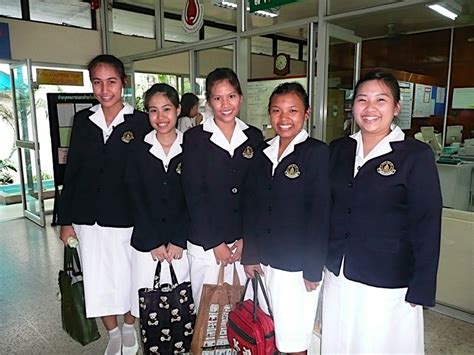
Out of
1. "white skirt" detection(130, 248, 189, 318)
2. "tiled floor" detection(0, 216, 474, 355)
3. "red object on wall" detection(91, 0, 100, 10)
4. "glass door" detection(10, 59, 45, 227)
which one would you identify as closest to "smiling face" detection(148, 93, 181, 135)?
"white skirt" detection(130, 248, 189, 318)

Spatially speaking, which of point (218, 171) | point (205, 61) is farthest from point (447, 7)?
point (218, 171)

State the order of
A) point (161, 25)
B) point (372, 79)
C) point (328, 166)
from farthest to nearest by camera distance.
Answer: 1. point (161, 25)
2. point (328, 166)
3. point (372, 79)

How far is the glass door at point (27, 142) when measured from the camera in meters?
4.98

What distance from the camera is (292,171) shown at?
1.62 metres

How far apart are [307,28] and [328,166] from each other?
2.23 meters

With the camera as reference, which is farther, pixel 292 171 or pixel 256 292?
pixel 256 292

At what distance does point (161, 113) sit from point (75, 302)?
118 cm

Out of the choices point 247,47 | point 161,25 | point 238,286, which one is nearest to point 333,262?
point 238,286

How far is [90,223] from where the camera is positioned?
6.59 ft

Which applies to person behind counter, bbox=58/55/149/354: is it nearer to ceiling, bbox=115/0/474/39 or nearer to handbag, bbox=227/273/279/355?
handbag, bbox=227/273/279/355

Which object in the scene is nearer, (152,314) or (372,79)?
(372,79)

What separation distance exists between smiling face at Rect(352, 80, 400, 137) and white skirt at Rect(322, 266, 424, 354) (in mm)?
591

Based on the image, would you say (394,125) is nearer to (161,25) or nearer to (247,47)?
(247,47)

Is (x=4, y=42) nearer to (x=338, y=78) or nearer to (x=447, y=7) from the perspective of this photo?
(x=338, y=78)
